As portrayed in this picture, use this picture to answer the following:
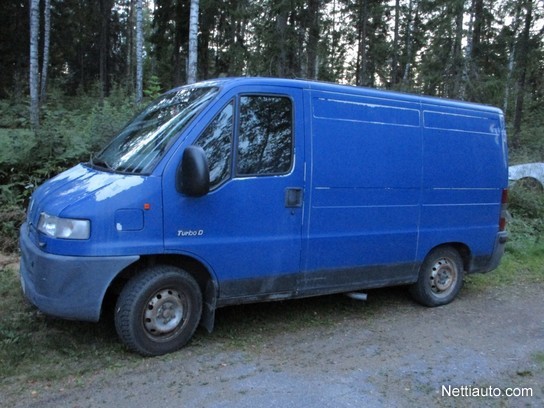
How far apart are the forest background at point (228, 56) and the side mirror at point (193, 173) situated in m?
4.29

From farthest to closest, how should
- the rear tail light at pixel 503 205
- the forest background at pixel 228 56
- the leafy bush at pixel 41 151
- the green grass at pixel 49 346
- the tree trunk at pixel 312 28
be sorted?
the tree trunk at pixel 312 28, the forest background at pixel 228 56, the leafy bush at pixel 41 151, the rear tail light at pixel 503 205, the green grass at pixel 49 346

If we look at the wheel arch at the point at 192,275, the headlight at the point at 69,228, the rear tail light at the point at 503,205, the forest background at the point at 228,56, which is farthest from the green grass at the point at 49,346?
the rear tail light at the point at 503,205

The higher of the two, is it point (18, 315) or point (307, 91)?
point (307, 91)

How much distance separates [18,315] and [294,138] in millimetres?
3115

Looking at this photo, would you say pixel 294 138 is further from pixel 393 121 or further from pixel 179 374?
pixel 179 374

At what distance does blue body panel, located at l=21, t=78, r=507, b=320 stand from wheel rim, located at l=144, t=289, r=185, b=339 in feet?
1.08

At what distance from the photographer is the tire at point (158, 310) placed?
13.1 feet

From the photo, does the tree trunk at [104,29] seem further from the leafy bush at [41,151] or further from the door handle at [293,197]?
the door handle at [293,197]

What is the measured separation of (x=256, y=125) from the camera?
4.50 m

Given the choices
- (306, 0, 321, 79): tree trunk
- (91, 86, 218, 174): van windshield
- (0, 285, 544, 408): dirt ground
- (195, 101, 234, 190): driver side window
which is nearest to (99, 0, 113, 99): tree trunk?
(306, 0, 321, 79): tree trunk

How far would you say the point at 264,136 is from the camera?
4523 mm

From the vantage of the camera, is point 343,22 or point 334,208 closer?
point 334,208

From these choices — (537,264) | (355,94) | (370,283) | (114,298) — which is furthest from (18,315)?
(537,264)

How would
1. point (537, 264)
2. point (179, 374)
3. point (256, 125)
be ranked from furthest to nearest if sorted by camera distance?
point (537, 264) < point (256, 125) < point (179, 374)
